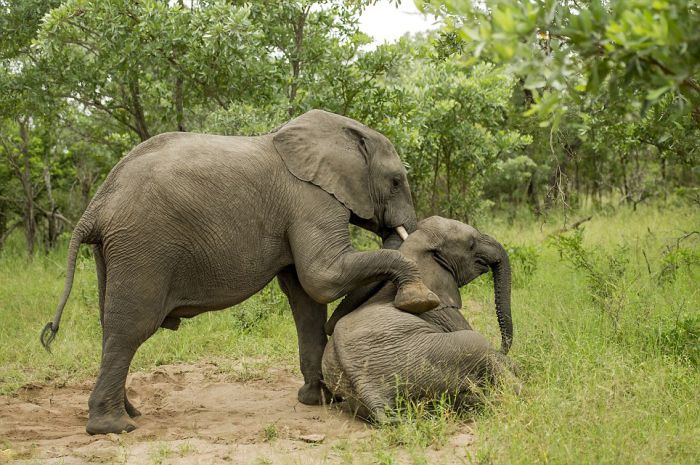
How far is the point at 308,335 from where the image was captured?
20.6 ft

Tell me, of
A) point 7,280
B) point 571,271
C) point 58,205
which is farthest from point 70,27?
point 58,205

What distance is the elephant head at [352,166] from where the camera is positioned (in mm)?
5746

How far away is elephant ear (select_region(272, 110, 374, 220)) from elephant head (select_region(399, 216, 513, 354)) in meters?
0.42

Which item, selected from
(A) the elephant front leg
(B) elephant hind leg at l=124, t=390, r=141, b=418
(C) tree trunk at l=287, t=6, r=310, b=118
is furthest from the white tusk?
(C) tree trunk at l=287, t=6, r=310, b=118

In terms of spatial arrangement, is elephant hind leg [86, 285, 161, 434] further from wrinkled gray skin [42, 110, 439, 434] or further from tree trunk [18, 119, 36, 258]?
tree trunk [18, 119, 36, 258]

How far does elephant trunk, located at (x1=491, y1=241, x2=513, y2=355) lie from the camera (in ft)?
19.4

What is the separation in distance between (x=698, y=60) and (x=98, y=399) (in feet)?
13.2

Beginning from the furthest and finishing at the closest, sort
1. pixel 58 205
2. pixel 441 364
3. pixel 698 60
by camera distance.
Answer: pixel 58 205, pixel 441 364, pixel 698 60

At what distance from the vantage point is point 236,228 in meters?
5.56

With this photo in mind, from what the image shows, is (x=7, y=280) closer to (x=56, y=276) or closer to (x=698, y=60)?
(x=56, y=276)

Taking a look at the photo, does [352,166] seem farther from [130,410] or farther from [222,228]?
[130,410]

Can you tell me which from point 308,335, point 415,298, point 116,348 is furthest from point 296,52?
point 116,348

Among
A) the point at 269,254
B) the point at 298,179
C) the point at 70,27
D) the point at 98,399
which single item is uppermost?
the point at 70,27

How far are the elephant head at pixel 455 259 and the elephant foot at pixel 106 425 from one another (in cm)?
213
